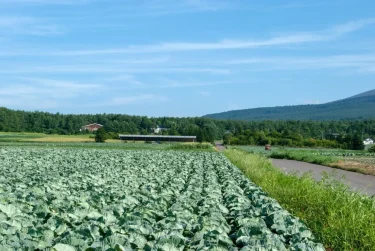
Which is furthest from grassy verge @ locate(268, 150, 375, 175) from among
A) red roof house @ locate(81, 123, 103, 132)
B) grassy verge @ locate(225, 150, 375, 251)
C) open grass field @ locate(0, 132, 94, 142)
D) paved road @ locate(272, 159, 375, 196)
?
red roof house @ locate(81, 123, 103, 132)

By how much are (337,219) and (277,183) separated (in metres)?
7.65

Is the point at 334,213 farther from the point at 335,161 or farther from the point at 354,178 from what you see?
the point at 335,161

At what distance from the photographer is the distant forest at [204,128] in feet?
364

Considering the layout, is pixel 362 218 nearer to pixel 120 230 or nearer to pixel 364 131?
pixel 120 230

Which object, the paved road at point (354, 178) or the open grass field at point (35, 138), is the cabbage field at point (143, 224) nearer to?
the paved road at point (354, 178)

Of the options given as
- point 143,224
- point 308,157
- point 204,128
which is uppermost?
point 204,128

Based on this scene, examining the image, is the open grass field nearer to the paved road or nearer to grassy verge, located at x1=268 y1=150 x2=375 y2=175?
grassy verge, located at x1=268 y1=150 x2=375 y2=175

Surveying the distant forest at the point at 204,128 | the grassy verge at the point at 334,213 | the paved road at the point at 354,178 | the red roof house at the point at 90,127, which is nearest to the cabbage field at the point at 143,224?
the grassy verge at the point at 334,213

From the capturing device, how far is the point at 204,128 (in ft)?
368

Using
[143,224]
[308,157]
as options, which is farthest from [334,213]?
[308,157]

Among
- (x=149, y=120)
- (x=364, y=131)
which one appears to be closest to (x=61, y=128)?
(x=149, y=120)

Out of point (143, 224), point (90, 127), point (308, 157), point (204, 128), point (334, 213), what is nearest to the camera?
point (143, 224)

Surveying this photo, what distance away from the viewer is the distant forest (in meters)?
111

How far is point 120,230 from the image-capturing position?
7.25 m
